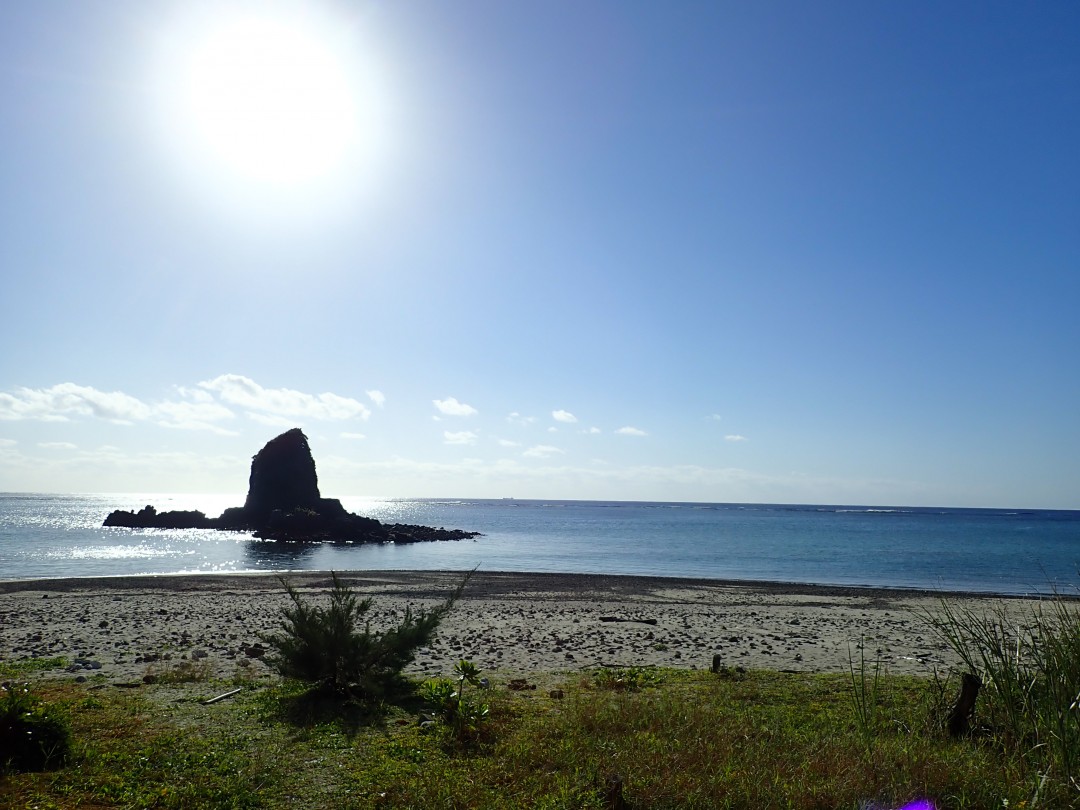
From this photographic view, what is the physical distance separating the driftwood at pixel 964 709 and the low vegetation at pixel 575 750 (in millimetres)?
110

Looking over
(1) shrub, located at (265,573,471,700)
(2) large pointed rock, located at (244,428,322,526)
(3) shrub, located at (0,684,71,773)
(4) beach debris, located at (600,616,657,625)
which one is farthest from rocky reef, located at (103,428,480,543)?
(3) shrub, located at (0,684,71,773)

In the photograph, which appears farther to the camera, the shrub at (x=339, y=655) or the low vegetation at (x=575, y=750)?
the shrub at (x=339, y=655)

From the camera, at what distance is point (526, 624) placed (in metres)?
19.6

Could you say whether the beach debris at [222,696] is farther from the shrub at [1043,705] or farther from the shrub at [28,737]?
the shrub at [1043,705]

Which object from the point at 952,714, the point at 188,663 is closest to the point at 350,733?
the point at 188,663

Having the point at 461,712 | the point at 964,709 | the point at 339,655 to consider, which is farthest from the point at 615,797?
the point at 339,655

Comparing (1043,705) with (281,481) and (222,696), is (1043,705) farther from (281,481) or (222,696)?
(281,481)

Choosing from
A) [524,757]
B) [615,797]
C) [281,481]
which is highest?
[281,481]

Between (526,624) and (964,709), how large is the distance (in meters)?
13.3

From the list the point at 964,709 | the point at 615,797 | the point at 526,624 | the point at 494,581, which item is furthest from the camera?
the point at 494,581

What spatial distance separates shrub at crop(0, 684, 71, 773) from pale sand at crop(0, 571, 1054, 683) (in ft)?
12.5

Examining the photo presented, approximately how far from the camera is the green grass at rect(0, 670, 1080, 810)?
592 cm

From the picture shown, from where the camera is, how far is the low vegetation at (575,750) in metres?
5.91

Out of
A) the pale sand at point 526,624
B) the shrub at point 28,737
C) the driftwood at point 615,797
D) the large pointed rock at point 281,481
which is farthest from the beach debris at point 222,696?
the large pointed rock at point 281,481
